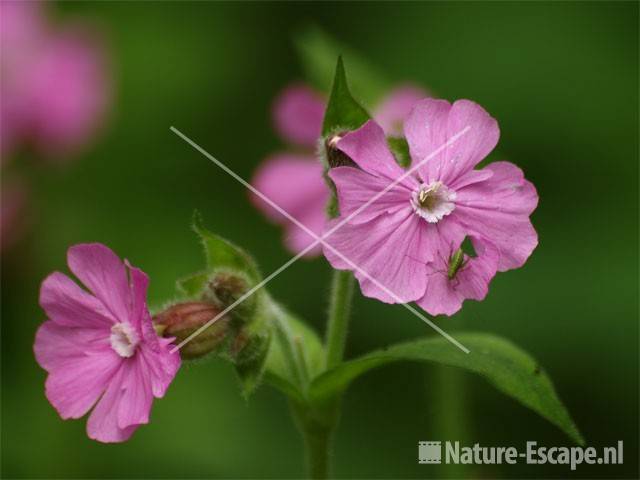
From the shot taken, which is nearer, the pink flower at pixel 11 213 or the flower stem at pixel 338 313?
the flower stem at pixel 338 313

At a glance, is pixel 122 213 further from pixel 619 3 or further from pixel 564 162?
pixel 619 3

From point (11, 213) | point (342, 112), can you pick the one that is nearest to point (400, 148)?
point (342, 112)

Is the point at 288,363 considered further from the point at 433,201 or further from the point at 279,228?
the point at 279,228

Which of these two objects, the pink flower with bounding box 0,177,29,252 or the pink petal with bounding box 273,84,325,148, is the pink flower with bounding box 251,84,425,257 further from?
the pink flower with bounding box 0,177,29,252

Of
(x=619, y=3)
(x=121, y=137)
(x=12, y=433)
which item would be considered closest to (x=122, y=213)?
(x=121, y=137)

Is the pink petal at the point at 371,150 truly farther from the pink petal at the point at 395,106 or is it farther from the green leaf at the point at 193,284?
the pink petal at the point at 395,106

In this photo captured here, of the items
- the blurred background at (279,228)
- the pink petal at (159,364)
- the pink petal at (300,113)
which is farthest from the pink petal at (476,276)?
the pink petal at (300,113)

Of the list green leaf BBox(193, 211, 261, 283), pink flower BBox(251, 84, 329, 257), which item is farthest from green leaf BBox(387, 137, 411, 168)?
pink flower BBox(251, 84, 329, 257)

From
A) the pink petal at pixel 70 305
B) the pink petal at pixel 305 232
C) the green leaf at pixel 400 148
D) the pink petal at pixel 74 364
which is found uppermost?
the pink petal at pixel 305 232
